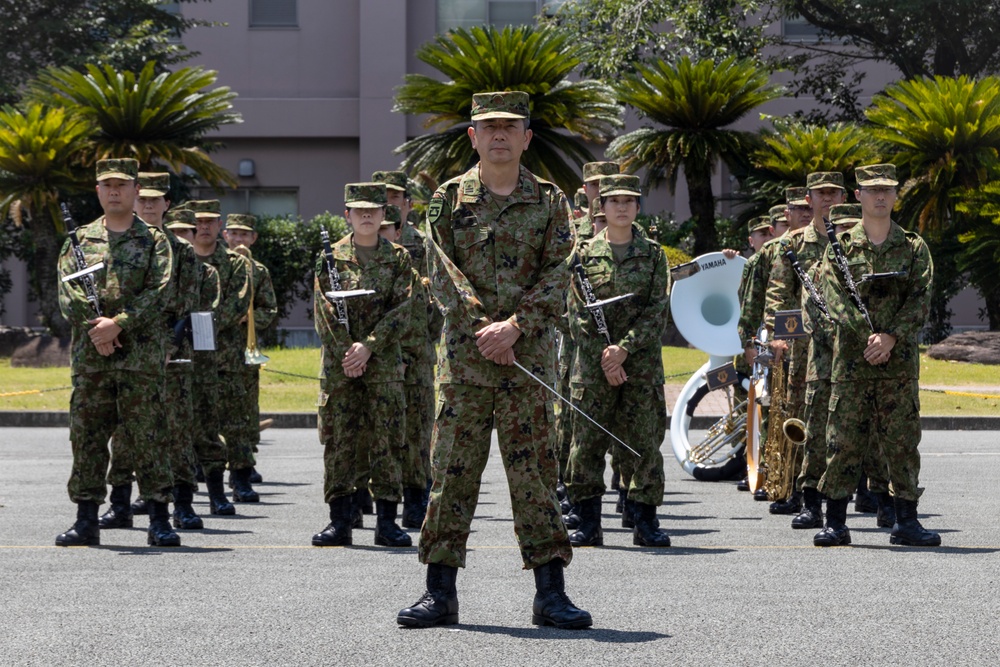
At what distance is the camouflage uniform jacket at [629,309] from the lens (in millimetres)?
9938

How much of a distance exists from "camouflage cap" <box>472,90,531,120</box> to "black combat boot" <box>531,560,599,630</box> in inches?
74.7

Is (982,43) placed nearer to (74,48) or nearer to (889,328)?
(74,48)

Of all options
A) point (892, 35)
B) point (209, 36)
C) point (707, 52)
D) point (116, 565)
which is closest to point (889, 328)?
point (116, 565)

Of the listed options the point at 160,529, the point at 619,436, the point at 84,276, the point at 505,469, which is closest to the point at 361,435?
the point at 160,529


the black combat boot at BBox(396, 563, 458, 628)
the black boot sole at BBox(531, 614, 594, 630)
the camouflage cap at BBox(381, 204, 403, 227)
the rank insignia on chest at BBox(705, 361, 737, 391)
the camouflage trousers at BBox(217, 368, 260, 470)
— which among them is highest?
the camouflage cap at BBox(381, 204, 403, 227)

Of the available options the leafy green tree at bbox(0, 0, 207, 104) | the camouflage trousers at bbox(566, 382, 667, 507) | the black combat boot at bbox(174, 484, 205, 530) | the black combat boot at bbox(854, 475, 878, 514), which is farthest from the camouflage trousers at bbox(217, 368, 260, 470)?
the leafy green tree at bbox(0, 0, 207, 104)

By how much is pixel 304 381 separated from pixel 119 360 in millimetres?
14052

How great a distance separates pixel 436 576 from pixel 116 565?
258cm

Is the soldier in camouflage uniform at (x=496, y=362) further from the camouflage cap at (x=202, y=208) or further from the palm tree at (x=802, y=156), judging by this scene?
the palm tree at (x=802, y=156)

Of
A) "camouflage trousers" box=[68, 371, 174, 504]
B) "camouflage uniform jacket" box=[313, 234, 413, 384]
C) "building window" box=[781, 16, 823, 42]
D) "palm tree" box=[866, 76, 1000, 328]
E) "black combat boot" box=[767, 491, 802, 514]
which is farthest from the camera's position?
"building window" box=[781, 16, 823, 42]

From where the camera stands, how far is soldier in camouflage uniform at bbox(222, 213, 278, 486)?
13227 mm

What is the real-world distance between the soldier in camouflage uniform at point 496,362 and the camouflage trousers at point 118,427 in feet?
10.3

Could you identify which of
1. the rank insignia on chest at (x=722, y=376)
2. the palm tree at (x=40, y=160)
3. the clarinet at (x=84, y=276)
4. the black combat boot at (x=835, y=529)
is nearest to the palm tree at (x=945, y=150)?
the rank insignia on chest at (x=722, y=376)

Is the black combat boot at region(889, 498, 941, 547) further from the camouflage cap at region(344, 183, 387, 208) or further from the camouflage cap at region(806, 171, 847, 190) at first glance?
the camouflage cap at region(344, 183, 387, 208)
